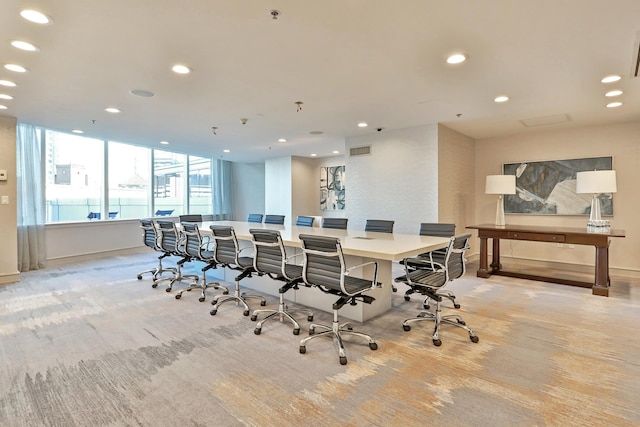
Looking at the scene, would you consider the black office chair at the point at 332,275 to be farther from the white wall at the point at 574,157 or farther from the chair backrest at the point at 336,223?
the white wall at the point at 574,157

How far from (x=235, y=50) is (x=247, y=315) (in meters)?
2.58

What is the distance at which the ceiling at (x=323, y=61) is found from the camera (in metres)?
2.25

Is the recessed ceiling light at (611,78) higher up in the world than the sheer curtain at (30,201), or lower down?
higher up

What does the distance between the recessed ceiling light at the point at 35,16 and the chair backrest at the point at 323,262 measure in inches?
95.4

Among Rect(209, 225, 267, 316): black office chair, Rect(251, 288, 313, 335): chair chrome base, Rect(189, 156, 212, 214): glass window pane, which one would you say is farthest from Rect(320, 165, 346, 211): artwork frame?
Rect(251, 288, 313, 335): chair chrome base

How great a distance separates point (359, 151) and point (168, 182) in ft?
18.4

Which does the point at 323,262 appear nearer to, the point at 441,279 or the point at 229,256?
the point at 441,279

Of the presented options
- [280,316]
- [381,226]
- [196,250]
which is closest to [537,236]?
[381,226]

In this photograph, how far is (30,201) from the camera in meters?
5.86

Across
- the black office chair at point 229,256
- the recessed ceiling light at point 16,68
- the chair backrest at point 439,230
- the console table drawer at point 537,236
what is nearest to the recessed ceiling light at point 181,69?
the recessed ceiling light at point 16,68

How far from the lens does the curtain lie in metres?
10.2

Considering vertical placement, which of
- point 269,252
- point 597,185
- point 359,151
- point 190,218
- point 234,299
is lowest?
point 234,299

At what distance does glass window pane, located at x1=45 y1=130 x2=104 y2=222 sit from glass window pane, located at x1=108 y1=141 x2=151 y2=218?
263 millimetres

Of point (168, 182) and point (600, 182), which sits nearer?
point (600, 182)
